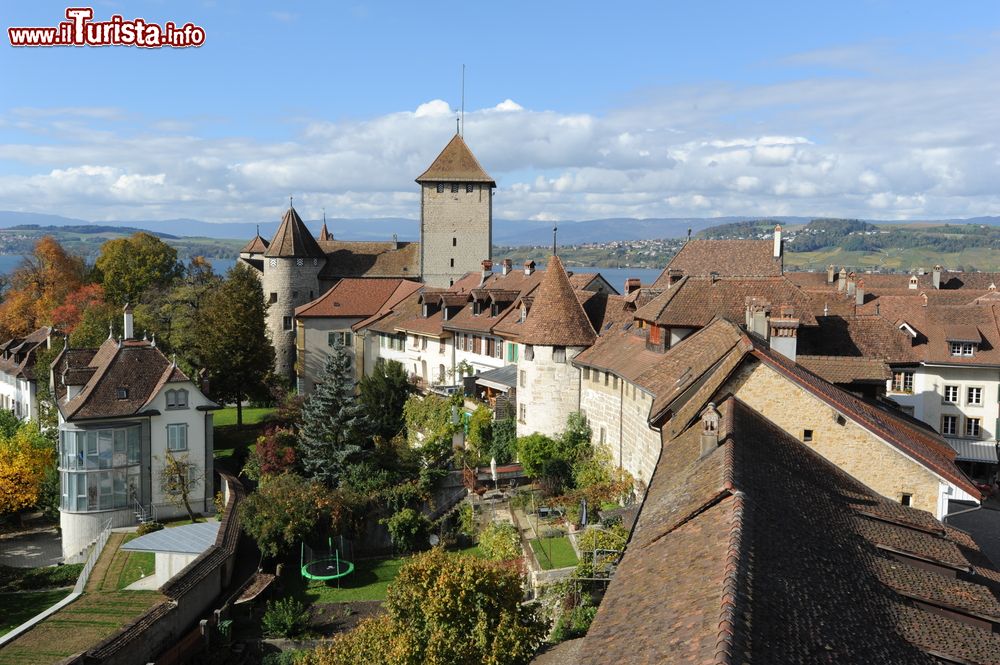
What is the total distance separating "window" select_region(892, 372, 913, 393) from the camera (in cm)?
4053

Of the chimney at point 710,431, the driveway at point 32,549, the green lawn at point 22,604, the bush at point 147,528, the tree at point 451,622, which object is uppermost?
the chimney at point 710,431

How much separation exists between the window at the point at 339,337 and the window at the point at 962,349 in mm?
35419

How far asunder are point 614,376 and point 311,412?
13.7 meters

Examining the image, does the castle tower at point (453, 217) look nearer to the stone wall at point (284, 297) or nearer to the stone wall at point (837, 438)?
the stone wall at point (284, 297)

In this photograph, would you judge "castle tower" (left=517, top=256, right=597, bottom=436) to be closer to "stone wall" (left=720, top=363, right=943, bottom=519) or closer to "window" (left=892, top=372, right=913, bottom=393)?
"stone wall" (left=720, top=363, right=943, bottom=519)

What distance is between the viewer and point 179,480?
122ft

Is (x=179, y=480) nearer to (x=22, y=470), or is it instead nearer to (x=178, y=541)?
(x=178, y=541)

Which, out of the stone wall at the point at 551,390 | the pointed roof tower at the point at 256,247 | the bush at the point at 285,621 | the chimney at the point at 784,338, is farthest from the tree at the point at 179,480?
the pointed roof tower at the point at 256,247

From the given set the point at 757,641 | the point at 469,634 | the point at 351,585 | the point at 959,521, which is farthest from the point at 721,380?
the point at 959,521

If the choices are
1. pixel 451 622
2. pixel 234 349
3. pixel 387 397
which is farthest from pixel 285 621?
pixel 234 349

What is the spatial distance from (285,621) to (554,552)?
26.3 ft

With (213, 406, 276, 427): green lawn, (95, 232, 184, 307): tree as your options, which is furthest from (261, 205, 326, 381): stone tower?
(95, 232, 184, 307): tree

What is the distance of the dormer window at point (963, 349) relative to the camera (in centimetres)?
4175

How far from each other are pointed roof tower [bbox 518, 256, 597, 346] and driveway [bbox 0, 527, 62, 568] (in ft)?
69.0
